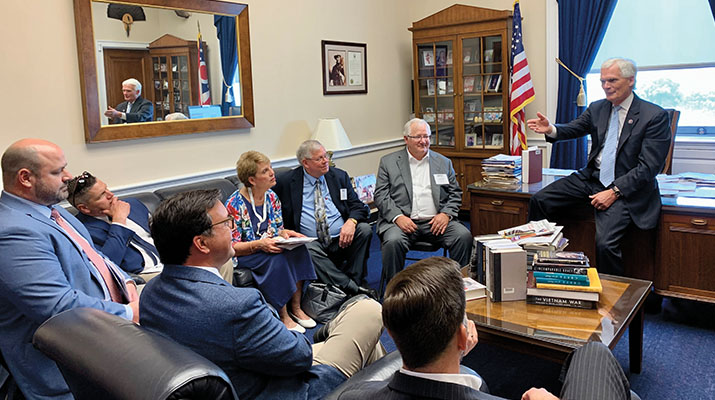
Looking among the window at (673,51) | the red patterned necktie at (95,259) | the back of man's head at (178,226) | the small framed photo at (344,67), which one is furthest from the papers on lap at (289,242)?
the window at (673,51)

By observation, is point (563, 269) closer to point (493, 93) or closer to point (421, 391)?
point (421, 391)

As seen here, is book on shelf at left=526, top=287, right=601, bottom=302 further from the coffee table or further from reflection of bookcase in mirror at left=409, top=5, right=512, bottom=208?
reflection of bookcase in mirror at left=409, top=5, right=512, bottom=208

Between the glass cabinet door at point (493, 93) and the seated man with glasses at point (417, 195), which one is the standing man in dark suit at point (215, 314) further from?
the glass cabinet door at point (493, 93)

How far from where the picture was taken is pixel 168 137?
165 inches

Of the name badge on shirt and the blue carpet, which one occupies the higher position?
the name badge on shirt

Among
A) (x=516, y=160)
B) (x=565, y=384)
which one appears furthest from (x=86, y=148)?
(x=565, y=384)

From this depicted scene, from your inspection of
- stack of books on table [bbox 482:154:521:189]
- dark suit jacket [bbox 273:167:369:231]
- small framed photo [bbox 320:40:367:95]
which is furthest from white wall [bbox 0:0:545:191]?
stack of books on table [bbox 482:154:521:189]

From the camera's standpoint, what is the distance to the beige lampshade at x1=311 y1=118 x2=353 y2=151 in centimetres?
503

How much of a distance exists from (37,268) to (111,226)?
105 cm

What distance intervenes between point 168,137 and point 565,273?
2.85 m

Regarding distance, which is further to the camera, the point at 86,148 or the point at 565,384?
the point at 86,148

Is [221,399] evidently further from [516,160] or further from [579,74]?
[579,74]

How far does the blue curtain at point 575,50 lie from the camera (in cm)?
536

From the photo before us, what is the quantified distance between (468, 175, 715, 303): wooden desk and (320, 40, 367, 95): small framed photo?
2.54 meters
